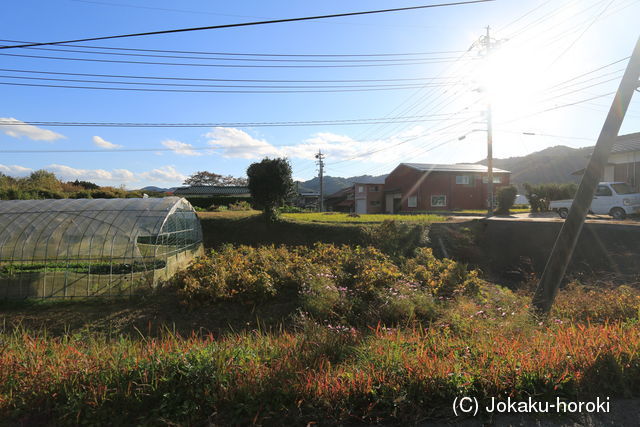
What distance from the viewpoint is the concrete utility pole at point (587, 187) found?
537 cm

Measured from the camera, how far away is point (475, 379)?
2.91 meters

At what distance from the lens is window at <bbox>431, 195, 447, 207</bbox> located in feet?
107

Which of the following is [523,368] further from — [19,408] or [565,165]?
[565,165]

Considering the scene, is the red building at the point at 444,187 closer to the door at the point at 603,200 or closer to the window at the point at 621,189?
the door at the point at 603,200

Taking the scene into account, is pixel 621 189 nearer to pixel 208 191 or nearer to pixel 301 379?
pixel 301 379

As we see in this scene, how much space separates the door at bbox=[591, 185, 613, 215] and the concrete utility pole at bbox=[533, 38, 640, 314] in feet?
48.5

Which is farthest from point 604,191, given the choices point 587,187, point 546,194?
point 587,187

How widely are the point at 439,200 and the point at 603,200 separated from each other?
16075 millimetres

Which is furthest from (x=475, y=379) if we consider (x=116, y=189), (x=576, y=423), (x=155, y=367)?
(x=116, y=189)

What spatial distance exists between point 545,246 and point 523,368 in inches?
456

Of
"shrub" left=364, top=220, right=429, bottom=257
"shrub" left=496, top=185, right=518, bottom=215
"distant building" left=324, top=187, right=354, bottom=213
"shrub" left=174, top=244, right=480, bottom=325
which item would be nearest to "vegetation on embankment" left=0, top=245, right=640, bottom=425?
"shrub" left=174, top=244, right=480, bottom=325

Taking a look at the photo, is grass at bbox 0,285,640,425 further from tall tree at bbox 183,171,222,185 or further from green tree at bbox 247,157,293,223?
tall tree at bbox 183,171,222,185

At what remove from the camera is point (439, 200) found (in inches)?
1294

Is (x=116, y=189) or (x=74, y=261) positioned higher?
(x=116, y=189)
